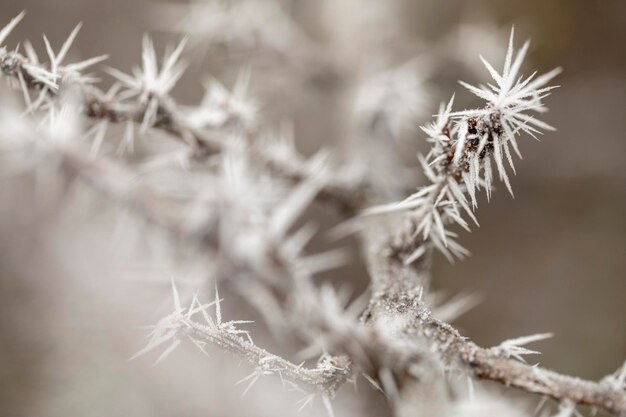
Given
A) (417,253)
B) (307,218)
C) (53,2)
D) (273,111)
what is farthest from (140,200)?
(53,2)

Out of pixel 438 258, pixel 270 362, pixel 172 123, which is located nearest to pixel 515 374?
pixel 270 362

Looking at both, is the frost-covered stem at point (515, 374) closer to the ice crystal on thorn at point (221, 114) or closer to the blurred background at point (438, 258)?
the ice crystal on thorn at point (221, 114)

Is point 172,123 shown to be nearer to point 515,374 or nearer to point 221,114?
point 221,114

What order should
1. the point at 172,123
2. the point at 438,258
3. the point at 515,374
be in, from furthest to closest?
the point at 438,258 < the point at 172,123 < the point at 515,374

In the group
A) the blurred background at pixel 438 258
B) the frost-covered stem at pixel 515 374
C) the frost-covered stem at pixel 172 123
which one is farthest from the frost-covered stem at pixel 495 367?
the blurred background at pixel 438 258

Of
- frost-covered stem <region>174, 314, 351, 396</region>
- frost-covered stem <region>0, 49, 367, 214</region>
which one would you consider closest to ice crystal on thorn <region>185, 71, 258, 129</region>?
frost-covered stem <region>0, 49, 367, 214</region>

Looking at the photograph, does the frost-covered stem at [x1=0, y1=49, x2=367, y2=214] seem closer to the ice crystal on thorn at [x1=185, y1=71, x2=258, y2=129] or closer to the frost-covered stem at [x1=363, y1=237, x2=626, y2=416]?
the ice crystal on thorn at [x1=185, y1=71, x2=258, y2=129]
